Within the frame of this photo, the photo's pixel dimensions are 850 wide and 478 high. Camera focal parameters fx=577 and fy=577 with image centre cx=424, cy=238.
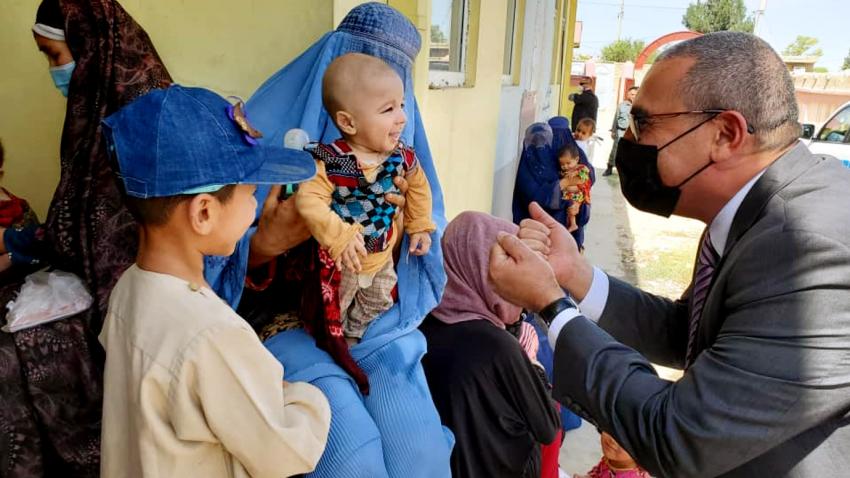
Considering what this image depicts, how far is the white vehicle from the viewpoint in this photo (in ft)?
26.2

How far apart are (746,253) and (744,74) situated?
479 millimetres

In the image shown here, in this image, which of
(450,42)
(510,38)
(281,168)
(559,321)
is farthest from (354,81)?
(510,38)

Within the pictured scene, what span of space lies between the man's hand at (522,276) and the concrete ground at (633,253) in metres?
2.11

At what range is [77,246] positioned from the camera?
1784 mm

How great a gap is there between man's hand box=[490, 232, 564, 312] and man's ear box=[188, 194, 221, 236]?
0.83 meters

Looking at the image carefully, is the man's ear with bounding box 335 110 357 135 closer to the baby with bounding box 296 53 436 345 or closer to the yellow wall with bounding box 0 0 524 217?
the baby with bounding box 296 53 436 345

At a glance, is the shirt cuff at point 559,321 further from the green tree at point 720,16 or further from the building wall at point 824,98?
the green tree at point 720,16

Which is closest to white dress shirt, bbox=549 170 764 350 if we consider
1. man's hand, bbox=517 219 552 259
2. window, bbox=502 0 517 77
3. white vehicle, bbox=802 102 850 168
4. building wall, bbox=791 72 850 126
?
man's hand, bbox=517 219 552 259

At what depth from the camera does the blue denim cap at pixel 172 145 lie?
1.20 metres

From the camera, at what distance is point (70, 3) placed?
1.89 metres

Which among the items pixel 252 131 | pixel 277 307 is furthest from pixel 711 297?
pixel 277 307

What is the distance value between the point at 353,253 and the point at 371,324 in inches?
13.6

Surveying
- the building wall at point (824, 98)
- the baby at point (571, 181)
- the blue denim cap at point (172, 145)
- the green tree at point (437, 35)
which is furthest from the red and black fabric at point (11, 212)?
the building wall at point (824, 98)

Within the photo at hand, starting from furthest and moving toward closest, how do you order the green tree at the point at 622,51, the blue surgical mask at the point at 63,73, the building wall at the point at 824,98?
the green tree at the point at 622,51
the building wall at the point at 824,98
the blue surgical mask at the point at 63,73
